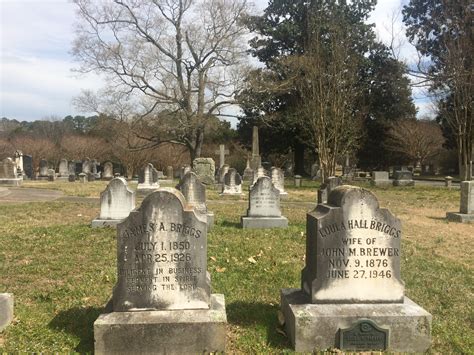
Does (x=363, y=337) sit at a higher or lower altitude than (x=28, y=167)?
lower

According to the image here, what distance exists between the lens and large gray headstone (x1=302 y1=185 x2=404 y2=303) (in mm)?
4375

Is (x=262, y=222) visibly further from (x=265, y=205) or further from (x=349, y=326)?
(x=349, y=326)

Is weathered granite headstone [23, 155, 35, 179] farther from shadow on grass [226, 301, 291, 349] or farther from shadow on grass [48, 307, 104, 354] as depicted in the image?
shadow on grass [226, 301, 291, 349]

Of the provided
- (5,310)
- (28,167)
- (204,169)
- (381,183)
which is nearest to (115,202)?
(5,310)

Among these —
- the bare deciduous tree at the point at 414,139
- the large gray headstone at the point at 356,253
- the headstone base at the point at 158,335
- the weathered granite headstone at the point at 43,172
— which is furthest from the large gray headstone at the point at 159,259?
the bare deciduous tree at the point at 414,139

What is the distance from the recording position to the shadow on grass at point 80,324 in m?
4.18

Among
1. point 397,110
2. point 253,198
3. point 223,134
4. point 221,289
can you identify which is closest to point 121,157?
point 223,134

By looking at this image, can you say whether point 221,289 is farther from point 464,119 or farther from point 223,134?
point 223,134

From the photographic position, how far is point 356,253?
4.41 metres

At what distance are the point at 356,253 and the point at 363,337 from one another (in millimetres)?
814

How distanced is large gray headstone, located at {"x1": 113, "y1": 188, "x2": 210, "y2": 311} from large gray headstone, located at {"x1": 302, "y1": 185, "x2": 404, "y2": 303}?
1245mm

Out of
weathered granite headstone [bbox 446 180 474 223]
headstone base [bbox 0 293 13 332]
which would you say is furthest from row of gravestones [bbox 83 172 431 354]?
weathered granite headstone [bbox 446 180 474 223]

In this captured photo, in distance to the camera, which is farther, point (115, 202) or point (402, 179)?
point (402, 179)

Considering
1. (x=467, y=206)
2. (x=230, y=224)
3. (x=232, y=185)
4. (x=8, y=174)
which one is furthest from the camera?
(x=8, y=174)
